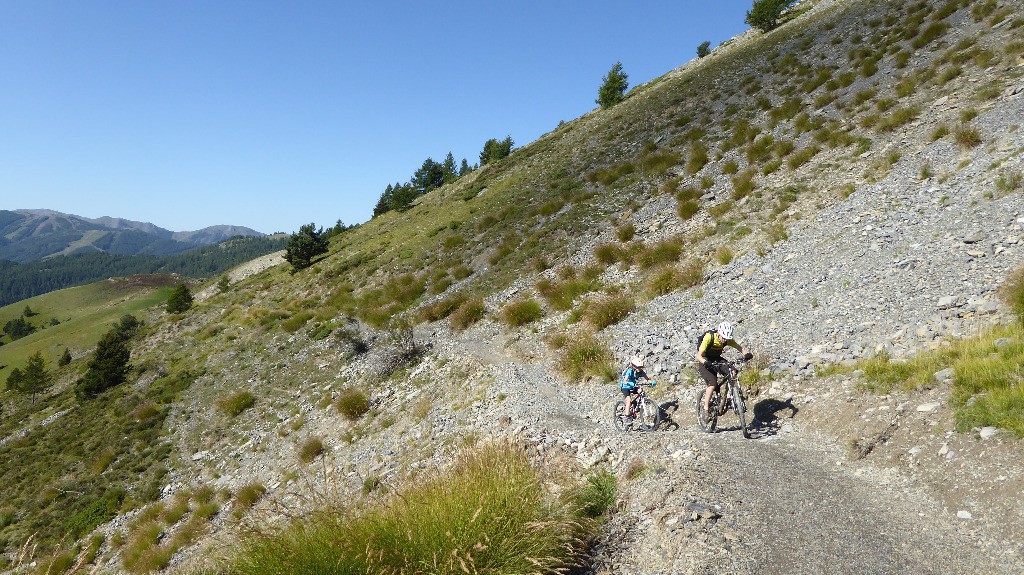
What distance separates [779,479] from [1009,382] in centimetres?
353

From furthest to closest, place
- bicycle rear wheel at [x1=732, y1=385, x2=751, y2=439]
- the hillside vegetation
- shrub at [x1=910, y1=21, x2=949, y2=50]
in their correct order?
shrub at [x1=910, y1=21, x2=949, y2=50], bicycle rear wheel at [x1=732, y1=385, x2=751, y2=439], the hillside vegetation

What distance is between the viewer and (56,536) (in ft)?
55.6

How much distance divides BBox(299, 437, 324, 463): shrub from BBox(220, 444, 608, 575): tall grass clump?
1053 centimetres

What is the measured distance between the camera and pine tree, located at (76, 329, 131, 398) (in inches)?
1258

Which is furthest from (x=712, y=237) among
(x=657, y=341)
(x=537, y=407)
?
(x=537, y=407)

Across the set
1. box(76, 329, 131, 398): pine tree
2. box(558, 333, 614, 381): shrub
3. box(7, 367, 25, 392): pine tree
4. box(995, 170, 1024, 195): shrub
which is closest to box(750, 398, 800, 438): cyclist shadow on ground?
box(558, 333, 614, 381): shrub

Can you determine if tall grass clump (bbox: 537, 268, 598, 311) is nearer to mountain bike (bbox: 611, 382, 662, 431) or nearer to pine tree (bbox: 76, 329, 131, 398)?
mountain bike (bbox: 611, 382, 662, 431)

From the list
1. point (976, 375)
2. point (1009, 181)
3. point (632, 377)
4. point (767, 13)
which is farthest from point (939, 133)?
point (767, 13)

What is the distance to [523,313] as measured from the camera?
18234 mm

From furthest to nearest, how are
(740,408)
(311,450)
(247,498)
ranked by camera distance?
(311,450) < (247,498) < (740,408)

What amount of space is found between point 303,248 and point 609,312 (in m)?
44.3

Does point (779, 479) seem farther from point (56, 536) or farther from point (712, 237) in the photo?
point (56, 536)

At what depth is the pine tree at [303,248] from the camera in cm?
4953

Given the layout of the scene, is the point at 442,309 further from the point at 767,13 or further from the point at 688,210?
the point at 767,13
